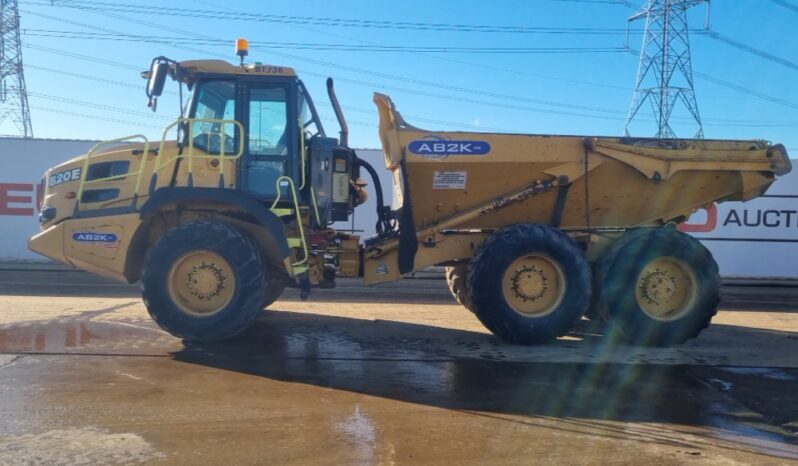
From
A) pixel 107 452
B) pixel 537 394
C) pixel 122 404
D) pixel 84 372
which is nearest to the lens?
pixel 107 452

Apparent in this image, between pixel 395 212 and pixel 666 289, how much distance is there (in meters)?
3.28

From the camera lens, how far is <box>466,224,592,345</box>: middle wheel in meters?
6.99

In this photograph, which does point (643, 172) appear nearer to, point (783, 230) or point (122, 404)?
point (122, 404)

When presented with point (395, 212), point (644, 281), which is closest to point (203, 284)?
point (395, 212)

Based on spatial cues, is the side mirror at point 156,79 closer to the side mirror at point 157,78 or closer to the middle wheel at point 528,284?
the side mirror at point 157,78

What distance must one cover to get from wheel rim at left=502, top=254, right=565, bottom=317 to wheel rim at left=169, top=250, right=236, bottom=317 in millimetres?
3045

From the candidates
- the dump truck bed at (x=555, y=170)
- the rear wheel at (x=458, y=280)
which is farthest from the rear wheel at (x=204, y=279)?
the rear wheel at (x=458, y=280)

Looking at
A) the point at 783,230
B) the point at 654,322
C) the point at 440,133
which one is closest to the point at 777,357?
the point at 654,322

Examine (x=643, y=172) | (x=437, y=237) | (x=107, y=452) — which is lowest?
(x=107, y=452)

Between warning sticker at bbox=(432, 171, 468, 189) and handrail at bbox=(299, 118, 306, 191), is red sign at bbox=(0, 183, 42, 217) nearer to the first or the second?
handrail at bbox=(299, 118, 306, 191)

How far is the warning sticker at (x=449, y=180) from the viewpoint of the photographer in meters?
7.45

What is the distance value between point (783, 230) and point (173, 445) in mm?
14303

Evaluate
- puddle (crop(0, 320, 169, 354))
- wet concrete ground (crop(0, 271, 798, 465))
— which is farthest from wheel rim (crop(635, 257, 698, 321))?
puddle (crop(0, 320, 169, 354))

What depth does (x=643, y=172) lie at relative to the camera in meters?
7.41
